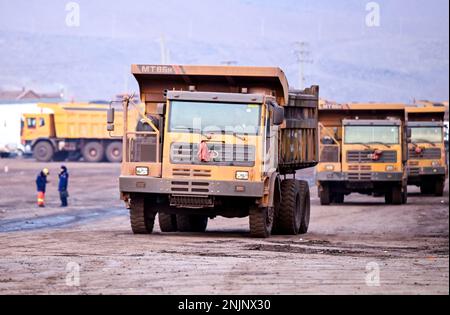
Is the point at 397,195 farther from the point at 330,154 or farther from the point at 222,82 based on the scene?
the point at 222,82

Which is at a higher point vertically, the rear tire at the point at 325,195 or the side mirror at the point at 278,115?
the side mirror at the point at 278,115

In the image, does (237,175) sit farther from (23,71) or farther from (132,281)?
(23,71)

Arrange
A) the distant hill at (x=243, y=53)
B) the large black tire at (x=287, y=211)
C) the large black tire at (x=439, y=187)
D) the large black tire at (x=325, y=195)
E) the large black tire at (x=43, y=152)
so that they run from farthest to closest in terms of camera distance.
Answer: the distant hill at (x=243, y=53), the large black tire at (x=43, y=152), the large black tire at (x=439, y=187), the large black tire at (x=325, y=195), the large black tire at (x=287, y=211)

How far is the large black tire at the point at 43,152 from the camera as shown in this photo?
70.4 meters

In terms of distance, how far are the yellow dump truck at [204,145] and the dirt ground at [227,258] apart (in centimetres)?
61

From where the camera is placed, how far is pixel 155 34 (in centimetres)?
17688

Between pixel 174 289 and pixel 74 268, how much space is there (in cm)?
250

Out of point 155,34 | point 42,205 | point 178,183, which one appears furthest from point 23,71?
point 178,183

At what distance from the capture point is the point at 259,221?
65.1 feet

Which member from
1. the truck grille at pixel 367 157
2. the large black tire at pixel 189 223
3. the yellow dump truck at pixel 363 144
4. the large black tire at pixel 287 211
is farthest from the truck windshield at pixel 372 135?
the large black tire at pixel 287 211

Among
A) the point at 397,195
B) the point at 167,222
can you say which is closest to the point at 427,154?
the point at 397,195

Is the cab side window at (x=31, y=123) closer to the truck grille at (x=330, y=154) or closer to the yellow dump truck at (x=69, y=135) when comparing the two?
the yellow dump truck at (x=69, y=135)

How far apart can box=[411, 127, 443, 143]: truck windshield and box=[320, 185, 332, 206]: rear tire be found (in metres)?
6.79

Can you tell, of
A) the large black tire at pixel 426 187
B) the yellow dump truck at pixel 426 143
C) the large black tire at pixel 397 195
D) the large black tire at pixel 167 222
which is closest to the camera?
the large black tire at pixel 167 222
